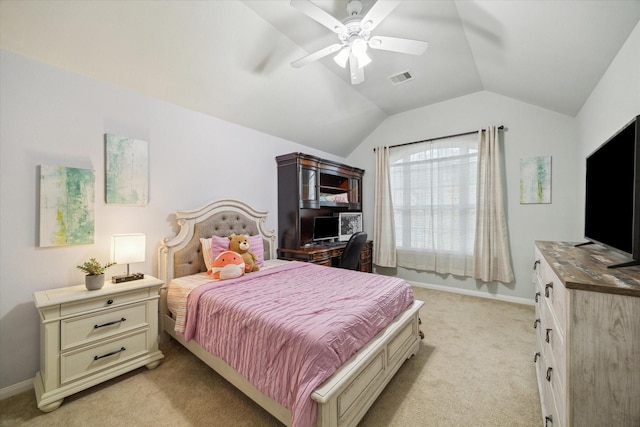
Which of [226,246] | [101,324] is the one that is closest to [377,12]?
[226,246]

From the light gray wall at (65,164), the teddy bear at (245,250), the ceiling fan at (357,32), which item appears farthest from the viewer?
the teddy bear at (245,250)

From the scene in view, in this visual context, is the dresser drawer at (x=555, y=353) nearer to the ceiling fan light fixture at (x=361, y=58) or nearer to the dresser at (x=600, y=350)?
the dresser at (x=600, y=350)

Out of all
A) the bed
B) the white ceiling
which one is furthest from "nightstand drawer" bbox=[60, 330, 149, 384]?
the white ceiling

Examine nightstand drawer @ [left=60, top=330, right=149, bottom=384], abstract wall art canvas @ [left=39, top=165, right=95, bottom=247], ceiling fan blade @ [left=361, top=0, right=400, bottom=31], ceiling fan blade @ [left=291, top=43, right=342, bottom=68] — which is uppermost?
ceiling fan blade @ [left=361, top=0, right=400, bottom=31]

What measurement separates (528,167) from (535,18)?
219 cm

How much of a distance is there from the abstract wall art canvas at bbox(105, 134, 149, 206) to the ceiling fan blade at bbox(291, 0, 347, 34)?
1869 millimetres

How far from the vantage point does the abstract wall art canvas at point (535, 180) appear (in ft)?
10.8

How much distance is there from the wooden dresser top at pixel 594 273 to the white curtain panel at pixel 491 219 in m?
1.99

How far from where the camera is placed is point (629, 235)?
124 centimetres

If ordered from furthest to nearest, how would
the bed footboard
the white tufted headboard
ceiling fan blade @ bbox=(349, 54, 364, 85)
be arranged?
the white tufted headboard → ceiling fan blade @ bbox=(349, 54, 364, 85) → the bed footboard

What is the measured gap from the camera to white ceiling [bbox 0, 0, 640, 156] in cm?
175

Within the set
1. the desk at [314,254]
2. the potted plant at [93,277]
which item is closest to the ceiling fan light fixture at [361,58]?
the desk at [314,254]

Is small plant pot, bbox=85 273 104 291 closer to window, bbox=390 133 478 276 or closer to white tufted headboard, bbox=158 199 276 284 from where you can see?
white tufted headboard, bbox=158 199 276 284

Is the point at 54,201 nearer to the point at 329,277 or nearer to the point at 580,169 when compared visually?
the point at 329,277
